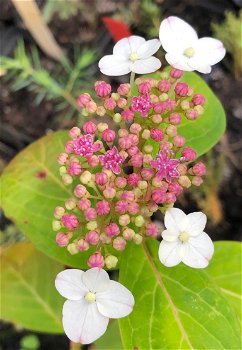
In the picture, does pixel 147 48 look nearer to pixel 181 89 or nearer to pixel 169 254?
pixel 181 89

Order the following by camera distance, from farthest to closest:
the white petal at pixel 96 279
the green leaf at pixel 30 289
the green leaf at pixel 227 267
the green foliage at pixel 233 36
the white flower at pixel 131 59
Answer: the green foliage at pixel 233 36
the green leaf at pixel 30 289
the green leaf at pixel 227 267
the white flower at pixel 131 59
the white petal at pixel 96 279

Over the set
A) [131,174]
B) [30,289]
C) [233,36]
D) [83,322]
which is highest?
[131,174]

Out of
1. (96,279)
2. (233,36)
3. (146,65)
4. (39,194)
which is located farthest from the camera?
(233,36)

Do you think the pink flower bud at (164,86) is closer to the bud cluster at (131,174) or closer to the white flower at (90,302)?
the bud cluster at (131,174)

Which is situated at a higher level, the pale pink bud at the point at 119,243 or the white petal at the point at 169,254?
the pale pink bud at the point at 119,243

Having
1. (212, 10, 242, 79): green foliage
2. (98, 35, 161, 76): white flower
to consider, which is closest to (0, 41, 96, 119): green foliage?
(212, 10, 242, 79): green foliage

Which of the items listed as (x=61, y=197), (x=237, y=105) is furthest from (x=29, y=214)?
(x=237, y=105)

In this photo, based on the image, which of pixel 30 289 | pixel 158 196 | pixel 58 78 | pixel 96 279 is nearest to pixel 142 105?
pixel 158 196

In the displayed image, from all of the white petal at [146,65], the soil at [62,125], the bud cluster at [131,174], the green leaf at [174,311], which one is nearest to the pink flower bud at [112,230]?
the bud cluster at [131,174]
